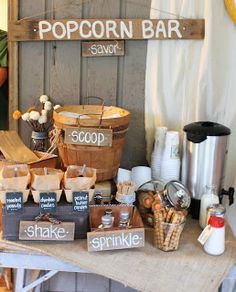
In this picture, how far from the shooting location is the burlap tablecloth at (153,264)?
144cm

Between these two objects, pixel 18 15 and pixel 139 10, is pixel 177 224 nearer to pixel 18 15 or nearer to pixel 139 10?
pixel 139 10

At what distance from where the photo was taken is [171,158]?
195 centimetres

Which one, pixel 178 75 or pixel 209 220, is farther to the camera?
pixel 178 75

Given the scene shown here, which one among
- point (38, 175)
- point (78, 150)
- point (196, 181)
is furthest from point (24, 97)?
point (196, 181)

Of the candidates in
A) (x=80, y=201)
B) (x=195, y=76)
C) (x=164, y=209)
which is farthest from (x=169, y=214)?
(x=195, y=76)

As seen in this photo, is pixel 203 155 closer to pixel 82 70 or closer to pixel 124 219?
pixel 124 219

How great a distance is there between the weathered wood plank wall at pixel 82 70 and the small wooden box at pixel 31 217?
2.21 ft

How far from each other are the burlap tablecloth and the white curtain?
0.67 metres

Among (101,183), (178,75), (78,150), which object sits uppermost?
(178,75)

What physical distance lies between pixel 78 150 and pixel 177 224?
0.53 metres

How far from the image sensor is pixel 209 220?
1.61 meters

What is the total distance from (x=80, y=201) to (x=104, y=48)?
2.78 ft

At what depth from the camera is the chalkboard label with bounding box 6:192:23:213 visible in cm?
157

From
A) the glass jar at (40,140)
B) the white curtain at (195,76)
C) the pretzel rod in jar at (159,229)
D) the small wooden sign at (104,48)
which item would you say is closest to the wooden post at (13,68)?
the glass jar at (40,140)
